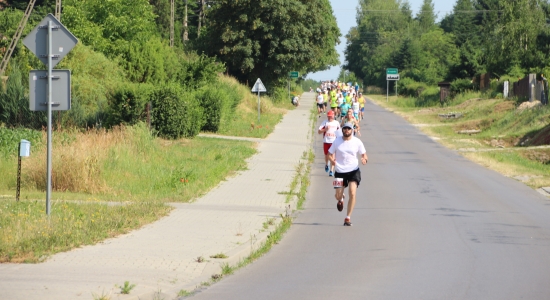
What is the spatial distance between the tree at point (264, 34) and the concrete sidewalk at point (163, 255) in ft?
119

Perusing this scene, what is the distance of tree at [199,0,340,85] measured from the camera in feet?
173

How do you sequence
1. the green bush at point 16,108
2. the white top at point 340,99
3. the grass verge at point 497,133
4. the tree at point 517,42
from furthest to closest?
the tree at point 517,42, the white top at point 340,99, the green bush at point 16,108, the grass verge at point 497,133

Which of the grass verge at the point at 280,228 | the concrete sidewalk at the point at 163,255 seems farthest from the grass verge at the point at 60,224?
the grass verge at the point at 280,228

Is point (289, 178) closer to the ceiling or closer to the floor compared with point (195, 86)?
closer to the floor

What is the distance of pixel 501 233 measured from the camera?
495 inches

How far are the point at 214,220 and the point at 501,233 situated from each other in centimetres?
450

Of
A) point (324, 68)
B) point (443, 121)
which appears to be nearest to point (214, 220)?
point (443, 121)

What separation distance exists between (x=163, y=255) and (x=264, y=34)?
44.3 metres

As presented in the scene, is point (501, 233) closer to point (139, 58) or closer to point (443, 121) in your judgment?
point (139, 58)

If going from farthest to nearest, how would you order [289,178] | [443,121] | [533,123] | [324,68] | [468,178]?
[324,68] → [443,121] → [533,123] → [468,178] → [289,178]

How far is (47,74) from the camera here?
11.8m

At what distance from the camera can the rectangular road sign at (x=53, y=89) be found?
11.8 m

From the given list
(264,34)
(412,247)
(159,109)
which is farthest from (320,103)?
(412,247)

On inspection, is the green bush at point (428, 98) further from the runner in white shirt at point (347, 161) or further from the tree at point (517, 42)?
the runner in white shirt at point (347, 161)
